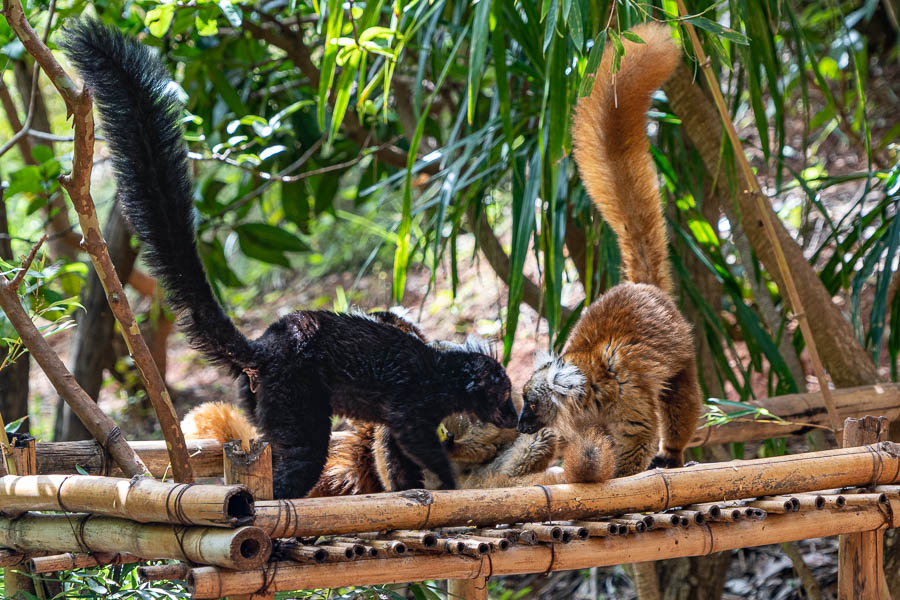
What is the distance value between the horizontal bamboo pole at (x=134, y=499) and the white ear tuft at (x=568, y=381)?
1.12 metres

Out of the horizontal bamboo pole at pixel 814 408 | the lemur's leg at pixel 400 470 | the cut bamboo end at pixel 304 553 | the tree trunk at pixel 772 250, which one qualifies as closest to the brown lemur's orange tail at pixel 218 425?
the lemur's leg at pixel 400 470

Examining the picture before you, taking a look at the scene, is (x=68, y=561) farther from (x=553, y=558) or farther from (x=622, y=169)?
(x=622, y=169)

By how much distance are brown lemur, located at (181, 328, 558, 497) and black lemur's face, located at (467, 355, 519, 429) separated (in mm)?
290

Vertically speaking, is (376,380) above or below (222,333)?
below

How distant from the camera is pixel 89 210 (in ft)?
5.61

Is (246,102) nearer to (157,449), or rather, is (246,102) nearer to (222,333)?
(157,449)

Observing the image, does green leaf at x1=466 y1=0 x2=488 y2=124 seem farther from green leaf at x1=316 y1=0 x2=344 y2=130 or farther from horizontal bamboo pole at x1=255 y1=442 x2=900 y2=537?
horizontal bamboo pole at x1=255 y1=442 x2=900 y2=537

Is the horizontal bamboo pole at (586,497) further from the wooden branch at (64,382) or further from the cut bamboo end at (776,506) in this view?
the wooden branch at (64,382)

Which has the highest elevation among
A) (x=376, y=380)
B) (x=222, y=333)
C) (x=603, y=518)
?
(x=222, y=333)

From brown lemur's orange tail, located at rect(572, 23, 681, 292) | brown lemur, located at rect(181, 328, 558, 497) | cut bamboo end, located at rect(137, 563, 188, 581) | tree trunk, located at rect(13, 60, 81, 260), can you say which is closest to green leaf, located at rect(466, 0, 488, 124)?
brown lemur's orange tail, located at rect(572, 23, 681, 292)

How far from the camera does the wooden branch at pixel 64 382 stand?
1.86 meters

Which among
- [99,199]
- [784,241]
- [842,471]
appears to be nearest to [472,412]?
[842,471]

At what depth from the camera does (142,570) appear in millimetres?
1531

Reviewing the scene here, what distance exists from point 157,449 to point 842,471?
1.91m
